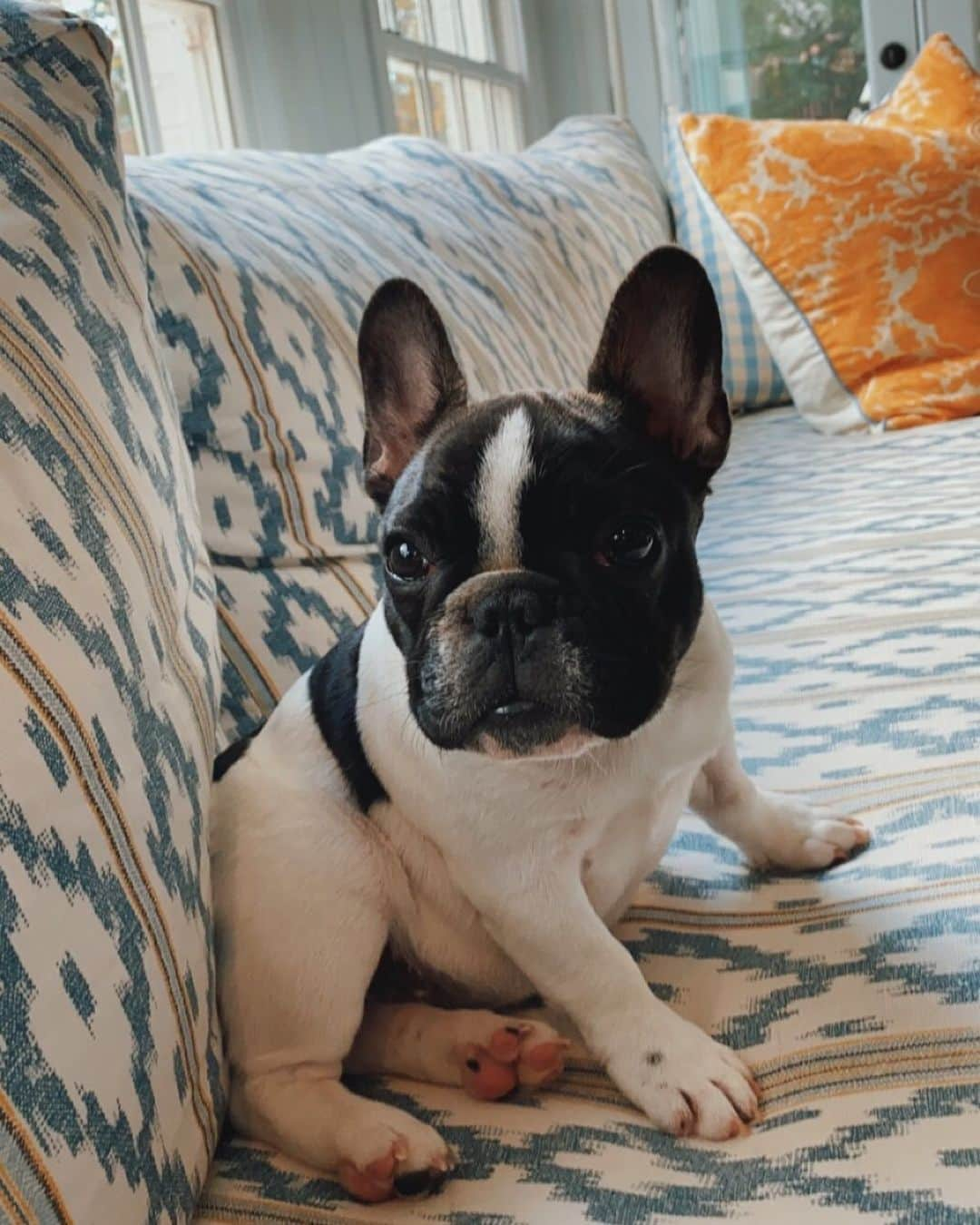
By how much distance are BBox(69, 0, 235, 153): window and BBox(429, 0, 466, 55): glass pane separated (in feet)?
3.09

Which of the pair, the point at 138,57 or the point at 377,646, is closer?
the point at 377,646

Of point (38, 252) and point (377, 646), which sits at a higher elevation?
point (38, 252)

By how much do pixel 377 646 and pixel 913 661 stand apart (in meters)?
0.57

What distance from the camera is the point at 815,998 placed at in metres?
0.77

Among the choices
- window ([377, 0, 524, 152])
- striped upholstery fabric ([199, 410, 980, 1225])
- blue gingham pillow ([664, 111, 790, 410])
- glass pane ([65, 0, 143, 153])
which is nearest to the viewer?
striped upholstery fabric ([199, 410, 980, 1225])

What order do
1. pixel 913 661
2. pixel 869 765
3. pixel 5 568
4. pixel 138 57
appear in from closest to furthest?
pixel 5 568
pixel 869 765
pixel 913 661
pixel 138 57

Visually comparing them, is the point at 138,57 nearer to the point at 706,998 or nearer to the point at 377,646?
the point at 377,646

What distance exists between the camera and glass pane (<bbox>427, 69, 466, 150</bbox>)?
291 centimetres

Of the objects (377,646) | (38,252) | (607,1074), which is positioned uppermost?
(38,252)

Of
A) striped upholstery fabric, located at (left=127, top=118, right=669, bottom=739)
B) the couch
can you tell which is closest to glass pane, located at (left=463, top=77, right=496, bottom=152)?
striped upholstery fabric, located at (left=127, top=118, right=669, bottom=739)

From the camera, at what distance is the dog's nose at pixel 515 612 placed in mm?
734

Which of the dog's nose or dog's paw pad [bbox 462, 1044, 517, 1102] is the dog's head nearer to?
the dog's nose

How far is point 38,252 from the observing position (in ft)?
2.36

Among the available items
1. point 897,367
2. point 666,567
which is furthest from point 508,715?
point 897,367
